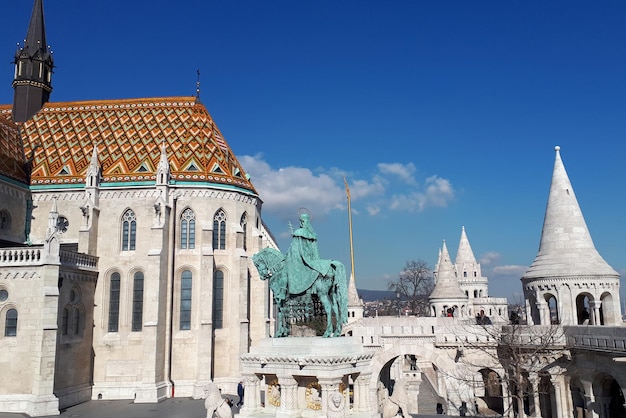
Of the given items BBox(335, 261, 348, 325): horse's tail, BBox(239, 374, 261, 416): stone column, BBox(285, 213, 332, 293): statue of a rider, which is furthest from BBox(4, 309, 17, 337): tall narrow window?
BBox(335, 261, 348, 325): horse's tail

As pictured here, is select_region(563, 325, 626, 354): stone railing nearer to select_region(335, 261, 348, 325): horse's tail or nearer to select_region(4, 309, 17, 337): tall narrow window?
select_region(335, 261, 348, 325): horse's tail

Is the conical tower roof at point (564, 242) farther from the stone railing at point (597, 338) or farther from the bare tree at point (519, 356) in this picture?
the stone railing at point (597, 338)

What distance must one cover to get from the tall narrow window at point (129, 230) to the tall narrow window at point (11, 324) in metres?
5.95

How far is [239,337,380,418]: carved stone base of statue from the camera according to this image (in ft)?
36.0

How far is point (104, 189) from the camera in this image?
87.3 feet

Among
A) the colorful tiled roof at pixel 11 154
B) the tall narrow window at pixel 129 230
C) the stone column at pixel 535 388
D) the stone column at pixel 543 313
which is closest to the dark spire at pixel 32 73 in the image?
the colorful tiled roof at pixel 11 154

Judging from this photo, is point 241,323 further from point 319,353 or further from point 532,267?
point 319,353

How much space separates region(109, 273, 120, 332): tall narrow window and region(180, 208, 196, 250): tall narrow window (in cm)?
349

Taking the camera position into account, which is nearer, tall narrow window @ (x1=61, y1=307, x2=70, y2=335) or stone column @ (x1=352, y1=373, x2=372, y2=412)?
stone column @ (x1=352, y1=373, x2=372, y2=412)

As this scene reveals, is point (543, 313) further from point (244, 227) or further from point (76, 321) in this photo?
point (76, 321)

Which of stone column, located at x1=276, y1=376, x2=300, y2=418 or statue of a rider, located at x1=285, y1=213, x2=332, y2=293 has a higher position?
statue of a rider, located at x1=285, y1=213, x2=332, y2=293

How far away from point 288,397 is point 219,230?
54.9 feet

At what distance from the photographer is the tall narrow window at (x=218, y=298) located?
86.4 ft

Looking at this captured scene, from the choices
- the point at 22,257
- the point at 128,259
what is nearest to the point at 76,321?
the point at 128,259
